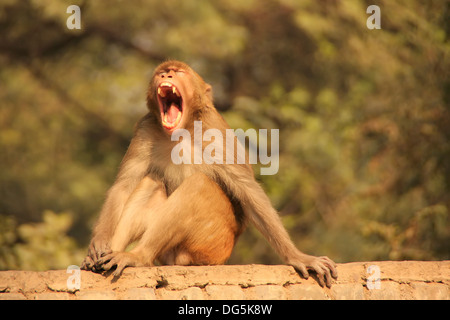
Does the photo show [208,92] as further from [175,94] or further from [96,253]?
[96,253]

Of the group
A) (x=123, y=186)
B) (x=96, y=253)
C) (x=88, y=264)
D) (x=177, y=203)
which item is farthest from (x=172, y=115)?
(x=88, y=264)

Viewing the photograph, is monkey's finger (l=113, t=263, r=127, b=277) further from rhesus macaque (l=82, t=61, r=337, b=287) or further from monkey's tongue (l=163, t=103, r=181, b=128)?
monkey's tongue (l=163, t=103, r=181, b=128)

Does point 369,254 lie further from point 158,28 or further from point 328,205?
point 158,28

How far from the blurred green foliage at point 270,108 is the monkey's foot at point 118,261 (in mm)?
5409

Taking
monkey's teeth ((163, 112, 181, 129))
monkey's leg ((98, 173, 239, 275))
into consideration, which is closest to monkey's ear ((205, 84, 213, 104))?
monkey's teeth ((163, 112, 181, 129))

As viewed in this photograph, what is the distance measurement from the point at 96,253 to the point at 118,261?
0.27 m

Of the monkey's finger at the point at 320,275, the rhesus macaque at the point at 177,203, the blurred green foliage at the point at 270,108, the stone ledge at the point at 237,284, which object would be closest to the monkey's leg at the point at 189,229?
the rhesus macaque at the point at 177,203

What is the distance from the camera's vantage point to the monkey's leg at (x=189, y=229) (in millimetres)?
5398

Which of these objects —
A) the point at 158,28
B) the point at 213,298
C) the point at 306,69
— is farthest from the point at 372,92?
the point at 213,298

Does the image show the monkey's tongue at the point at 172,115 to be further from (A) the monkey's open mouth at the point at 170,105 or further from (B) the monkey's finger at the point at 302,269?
(B) the monkey's finger at the point at 302,269

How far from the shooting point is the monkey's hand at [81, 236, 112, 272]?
521cm

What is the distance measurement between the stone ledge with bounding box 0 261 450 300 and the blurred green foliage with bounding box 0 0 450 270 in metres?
4.30

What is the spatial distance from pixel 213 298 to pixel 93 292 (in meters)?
0.89

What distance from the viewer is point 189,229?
18.4 ft
